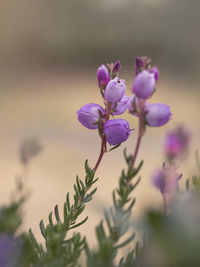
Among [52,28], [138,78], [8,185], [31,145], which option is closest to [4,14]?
[52,28]

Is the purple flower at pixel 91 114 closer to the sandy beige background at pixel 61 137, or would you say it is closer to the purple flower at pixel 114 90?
the purple flower at pixel 114 90

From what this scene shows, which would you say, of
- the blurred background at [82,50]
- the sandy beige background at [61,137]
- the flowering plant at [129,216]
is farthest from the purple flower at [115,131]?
the blurred background at [82,50]

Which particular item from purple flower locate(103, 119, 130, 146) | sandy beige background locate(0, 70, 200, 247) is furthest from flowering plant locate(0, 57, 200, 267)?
sandy beige background locate(0, 70, 200, 247)

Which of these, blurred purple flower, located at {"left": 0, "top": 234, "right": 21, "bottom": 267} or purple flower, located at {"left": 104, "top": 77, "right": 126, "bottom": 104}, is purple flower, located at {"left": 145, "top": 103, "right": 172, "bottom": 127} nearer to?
purple flower, located at {"left": 104, "top": 77, "right": 126, "bottom": 104}

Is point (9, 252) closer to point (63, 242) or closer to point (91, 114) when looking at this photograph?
point (63, 242)

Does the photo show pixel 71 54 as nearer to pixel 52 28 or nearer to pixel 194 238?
pixel 52 28
